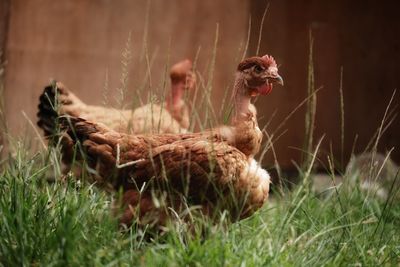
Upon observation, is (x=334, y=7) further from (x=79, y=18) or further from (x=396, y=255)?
(x=396, y=255)

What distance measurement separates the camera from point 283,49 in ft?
21.6

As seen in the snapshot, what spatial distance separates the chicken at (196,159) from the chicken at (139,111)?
60cm

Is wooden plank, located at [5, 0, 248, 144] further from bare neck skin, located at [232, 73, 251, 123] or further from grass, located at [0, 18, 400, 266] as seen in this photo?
grass, located at [0, 18, 400, 266]

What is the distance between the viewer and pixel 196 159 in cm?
326

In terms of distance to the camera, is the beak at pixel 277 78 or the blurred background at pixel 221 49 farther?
the blurred background at pixel 221 49

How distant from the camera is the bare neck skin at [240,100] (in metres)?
3.39

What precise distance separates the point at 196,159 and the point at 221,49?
3.16 m

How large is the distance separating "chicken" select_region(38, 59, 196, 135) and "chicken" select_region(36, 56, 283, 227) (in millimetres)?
599

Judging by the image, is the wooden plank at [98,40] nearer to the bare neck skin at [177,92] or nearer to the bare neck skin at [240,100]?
the bare neck skin at [177,92]

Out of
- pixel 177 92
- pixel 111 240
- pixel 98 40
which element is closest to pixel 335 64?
pixel 177 92

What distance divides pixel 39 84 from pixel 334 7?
9.50 ft

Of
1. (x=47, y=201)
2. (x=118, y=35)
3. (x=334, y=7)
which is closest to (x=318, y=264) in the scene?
(x=47, y=201)

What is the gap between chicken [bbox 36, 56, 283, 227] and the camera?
3.21 meters

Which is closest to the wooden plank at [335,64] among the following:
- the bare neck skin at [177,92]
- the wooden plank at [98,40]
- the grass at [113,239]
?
the wooden plank at [98,40]
